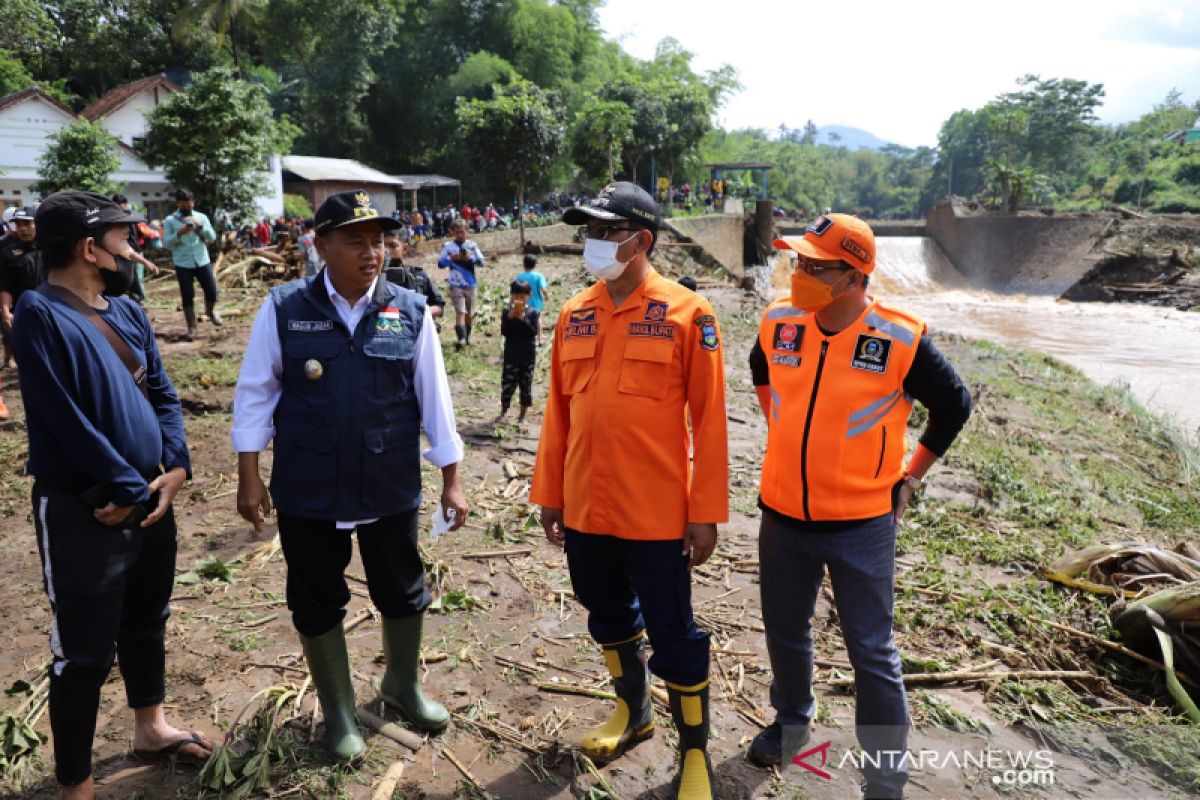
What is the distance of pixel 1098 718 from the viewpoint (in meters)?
3.77

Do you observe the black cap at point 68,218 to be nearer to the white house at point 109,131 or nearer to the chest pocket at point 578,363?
the chest pocket at point 578,363

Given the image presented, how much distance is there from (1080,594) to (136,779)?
5.20 meters

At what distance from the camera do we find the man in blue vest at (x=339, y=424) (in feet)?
9.04

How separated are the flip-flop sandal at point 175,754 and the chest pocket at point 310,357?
4.69ft

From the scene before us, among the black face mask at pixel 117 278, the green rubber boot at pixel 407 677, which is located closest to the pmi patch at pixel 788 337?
the green rubber boot at pixel 407 677

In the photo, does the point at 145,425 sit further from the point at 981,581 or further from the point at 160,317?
the point at 160,317

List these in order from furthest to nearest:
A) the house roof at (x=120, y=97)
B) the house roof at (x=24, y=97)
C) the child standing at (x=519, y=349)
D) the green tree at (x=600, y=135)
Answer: the house roof at (x=120, y=97), the green tree at (x=600, y=135), the house roof at (x=24, y=97), the child standing at (x=519, y=349)

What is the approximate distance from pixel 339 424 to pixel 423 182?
1460 inches

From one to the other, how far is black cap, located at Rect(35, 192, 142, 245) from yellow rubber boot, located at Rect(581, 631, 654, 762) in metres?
2.37

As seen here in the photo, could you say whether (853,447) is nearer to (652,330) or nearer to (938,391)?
(938,391)

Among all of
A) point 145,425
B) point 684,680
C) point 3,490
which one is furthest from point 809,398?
point 3,490

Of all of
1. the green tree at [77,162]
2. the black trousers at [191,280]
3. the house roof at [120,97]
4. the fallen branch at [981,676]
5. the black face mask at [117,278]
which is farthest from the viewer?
the house roof at [120,97]

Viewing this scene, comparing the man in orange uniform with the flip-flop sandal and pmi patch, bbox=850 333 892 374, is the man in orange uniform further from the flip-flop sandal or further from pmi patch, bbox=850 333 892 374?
the flip-flop sandal

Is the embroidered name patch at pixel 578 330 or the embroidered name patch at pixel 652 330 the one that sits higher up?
the embroidered name patch at pixel 652 330
